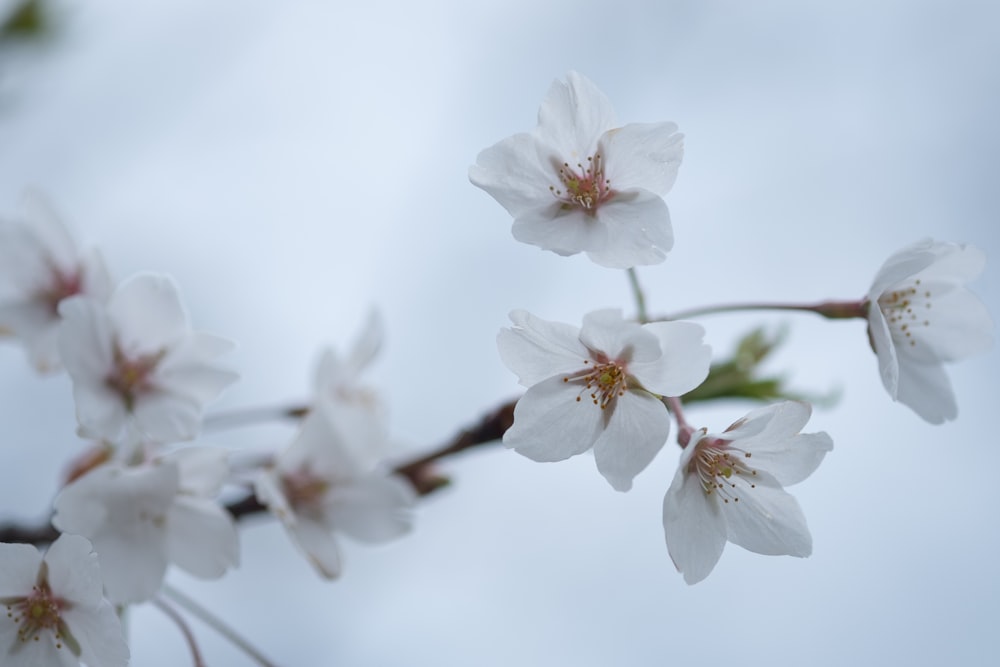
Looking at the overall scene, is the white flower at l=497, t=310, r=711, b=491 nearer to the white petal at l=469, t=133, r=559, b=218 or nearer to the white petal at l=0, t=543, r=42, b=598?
the white petal at l=469, t=133, r=559, b=218

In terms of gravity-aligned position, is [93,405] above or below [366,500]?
above

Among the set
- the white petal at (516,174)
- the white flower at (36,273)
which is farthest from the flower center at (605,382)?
the white flower at (36,273)

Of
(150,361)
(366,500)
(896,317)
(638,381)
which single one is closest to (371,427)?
(366,500)

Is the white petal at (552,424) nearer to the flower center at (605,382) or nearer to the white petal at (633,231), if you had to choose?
the flower center at (605,382)

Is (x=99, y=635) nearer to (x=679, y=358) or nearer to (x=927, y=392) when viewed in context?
(x=679, y=358)

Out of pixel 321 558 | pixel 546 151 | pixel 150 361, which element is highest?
pixel 546 151

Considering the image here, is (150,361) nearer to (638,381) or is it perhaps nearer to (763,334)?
(638,381)

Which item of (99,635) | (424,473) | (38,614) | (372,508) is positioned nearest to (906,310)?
(424,473)
